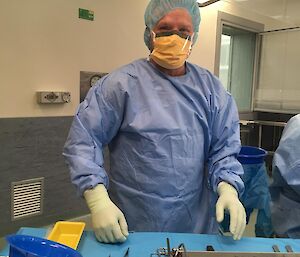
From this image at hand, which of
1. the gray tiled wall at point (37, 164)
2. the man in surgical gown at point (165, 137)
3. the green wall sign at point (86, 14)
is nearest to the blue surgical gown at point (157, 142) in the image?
the man in surgical gown at point (165, 137)

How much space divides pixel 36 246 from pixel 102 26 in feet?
6.02

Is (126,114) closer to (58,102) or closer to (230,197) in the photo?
(230,197)

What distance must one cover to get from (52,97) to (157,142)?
1113 millimetres

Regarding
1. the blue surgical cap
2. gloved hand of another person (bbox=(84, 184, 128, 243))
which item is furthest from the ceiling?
gloved hand of another person (bbox=(84, 184, 128, 243))

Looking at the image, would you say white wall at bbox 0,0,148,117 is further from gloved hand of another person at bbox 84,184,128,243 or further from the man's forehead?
gloved hand of another person at bbox 84,184,128,243

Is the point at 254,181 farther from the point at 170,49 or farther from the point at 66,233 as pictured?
the point at 66,233

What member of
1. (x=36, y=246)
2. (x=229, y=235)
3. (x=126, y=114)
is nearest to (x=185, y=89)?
(x=126, y=114)

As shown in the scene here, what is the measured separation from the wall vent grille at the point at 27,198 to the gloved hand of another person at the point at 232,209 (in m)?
1.32

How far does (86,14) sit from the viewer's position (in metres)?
2.13

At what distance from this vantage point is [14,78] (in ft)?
6.15

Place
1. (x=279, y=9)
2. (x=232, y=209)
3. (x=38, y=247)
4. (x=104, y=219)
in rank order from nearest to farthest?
(x=38, y=247)
(x=104, y=219)
(x=232, y=209)
(x=279, y=9)

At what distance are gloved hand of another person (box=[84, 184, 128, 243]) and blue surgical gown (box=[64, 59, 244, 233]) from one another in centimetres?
12

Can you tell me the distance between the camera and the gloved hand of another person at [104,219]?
3.07 ft

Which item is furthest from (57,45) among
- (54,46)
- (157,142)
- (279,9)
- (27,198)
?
(279,9)
